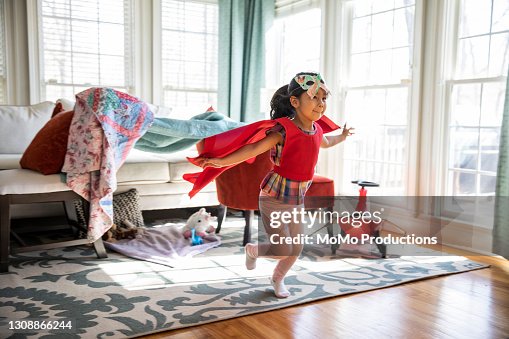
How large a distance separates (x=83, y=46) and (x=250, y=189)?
284 centimetres

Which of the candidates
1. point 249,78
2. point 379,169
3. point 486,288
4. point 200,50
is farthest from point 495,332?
point 200,50

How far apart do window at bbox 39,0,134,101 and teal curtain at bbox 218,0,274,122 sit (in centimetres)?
105

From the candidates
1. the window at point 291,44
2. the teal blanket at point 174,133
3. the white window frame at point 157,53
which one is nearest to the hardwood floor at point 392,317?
the teal blanket at point 174,133

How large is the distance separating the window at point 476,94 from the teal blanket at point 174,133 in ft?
6.15

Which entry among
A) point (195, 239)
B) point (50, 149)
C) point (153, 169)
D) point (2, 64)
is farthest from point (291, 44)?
point (50, 149)

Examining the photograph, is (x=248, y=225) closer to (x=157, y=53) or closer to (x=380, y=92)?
(x=380, y=92)

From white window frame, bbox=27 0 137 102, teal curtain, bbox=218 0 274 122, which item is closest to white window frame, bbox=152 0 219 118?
teal curtain, bbox=218 0 274 122

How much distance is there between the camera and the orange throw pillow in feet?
9.89

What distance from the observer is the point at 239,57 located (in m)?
5.78

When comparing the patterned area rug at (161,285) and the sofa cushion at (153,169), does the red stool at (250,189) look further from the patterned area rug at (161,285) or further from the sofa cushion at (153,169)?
the sofa cushion at (153,169)

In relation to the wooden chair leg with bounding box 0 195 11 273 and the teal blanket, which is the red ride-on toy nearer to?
the teal blanket

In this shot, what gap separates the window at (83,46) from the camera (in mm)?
5062

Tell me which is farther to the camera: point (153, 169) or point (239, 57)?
point (239, 57)

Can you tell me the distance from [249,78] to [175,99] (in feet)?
2.91
